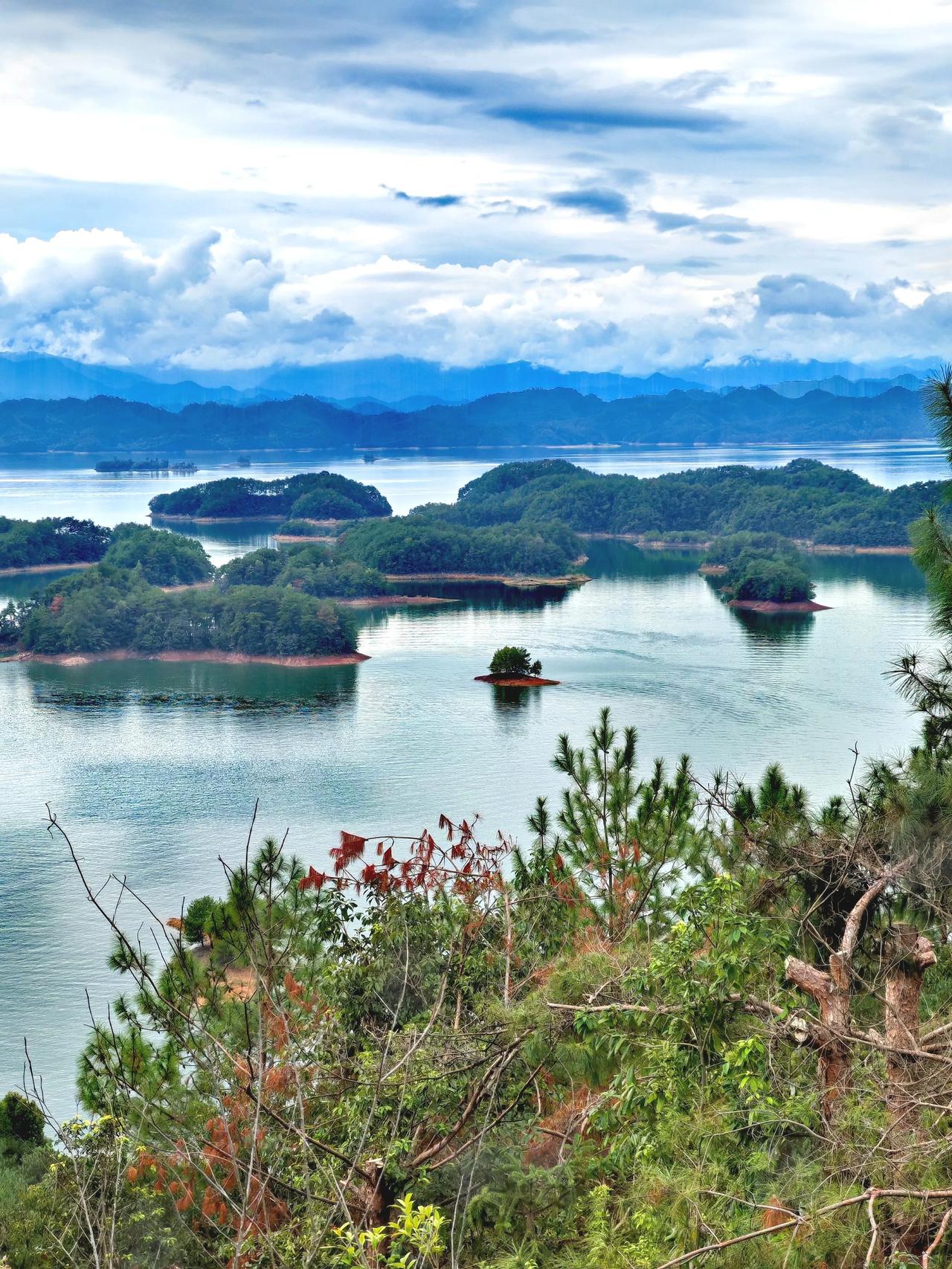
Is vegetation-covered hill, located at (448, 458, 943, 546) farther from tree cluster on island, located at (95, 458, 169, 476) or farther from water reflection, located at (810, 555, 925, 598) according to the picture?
tree cluster on island, located at (95, 458, 169, 476)

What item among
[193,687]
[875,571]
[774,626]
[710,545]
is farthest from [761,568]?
[193,687]

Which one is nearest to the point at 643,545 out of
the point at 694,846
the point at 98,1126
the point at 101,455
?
the point at 694,846

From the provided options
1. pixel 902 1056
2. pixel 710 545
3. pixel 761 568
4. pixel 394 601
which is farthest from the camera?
pixel 710 545

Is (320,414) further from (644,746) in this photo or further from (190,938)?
(190,938)

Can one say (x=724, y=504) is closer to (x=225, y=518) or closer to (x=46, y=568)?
(x=225, y=518)

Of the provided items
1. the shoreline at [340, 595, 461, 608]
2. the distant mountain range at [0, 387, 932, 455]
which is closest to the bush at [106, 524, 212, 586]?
the shoreline at [340, 595, 461, 608]

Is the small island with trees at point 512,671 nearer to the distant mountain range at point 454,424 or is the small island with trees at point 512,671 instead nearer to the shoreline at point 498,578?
the shoreline at point 498,578
